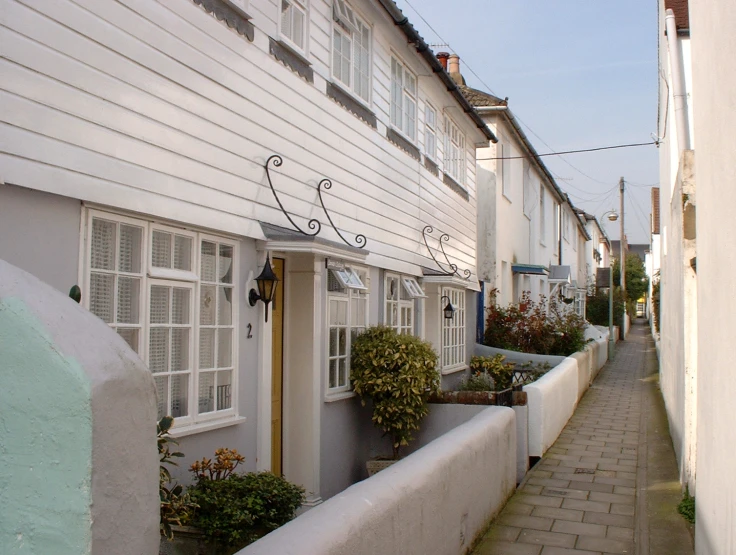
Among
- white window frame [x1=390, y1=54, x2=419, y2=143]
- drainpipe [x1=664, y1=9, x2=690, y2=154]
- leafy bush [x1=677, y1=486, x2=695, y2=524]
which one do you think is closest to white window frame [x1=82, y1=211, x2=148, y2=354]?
leafy bush [x1=677, y1=486, x2=695, y2=524]

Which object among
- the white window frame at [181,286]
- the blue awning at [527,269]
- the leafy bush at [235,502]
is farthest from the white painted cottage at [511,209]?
the leafy bush at [235,502]

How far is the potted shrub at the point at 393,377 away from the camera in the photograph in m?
8.86

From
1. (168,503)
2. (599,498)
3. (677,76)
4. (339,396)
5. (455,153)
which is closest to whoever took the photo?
(168,503)

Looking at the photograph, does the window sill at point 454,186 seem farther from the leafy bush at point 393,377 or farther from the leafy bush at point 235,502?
the leafy bush at point 235,502

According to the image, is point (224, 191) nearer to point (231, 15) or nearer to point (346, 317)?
point (231, 15)

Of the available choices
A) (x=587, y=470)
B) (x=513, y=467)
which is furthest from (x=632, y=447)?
(x=513, y=467)

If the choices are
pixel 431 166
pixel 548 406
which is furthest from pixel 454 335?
pixel 548 406

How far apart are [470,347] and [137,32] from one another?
465 inches

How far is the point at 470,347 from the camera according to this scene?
53.2 ft

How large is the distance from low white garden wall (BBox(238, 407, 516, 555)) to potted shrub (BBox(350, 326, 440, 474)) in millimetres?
1303

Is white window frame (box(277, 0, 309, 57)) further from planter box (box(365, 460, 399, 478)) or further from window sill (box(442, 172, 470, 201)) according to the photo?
window sill (box(442, 172, 470, 201))

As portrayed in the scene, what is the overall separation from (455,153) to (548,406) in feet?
19.6

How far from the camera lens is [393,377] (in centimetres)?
891

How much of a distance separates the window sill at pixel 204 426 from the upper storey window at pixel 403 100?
5776mm
